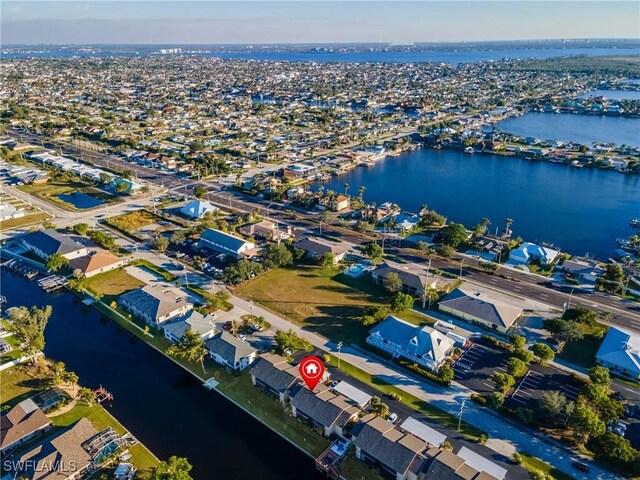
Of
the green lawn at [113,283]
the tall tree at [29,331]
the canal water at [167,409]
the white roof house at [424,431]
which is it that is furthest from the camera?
the green lawn at [113,283]

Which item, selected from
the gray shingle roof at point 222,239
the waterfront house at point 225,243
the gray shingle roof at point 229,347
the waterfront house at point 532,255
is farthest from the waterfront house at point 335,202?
the gray shingle roof at point 229,347

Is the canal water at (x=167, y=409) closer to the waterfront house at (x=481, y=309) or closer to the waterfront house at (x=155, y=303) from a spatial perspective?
the waterfront house at (x=155, y=303)

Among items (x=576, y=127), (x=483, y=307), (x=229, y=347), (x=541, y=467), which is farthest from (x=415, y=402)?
(x=576, y=127)

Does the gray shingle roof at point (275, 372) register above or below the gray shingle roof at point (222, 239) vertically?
below

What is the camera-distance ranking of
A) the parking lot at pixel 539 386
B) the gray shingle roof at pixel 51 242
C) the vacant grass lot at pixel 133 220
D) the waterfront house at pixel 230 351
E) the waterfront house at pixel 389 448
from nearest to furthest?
the waterfront house at pixel 389 448, the parking lot at pixel 539 386, the waterfront house at pixel 230 351, the gray shingle roof at pixel 51 242, the vacant grass lot at pixel 133 220

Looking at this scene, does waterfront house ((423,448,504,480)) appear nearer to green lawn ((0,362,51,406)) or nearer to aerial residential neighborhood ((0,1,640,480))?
aerial residential neighborhood ((0,1,640,480))

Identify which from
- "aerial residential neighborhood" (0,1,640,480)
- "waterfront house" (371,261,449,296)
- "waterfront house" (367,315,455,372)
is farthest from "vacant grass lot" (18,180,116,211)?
"waterfront house" (367,315,455,372)
